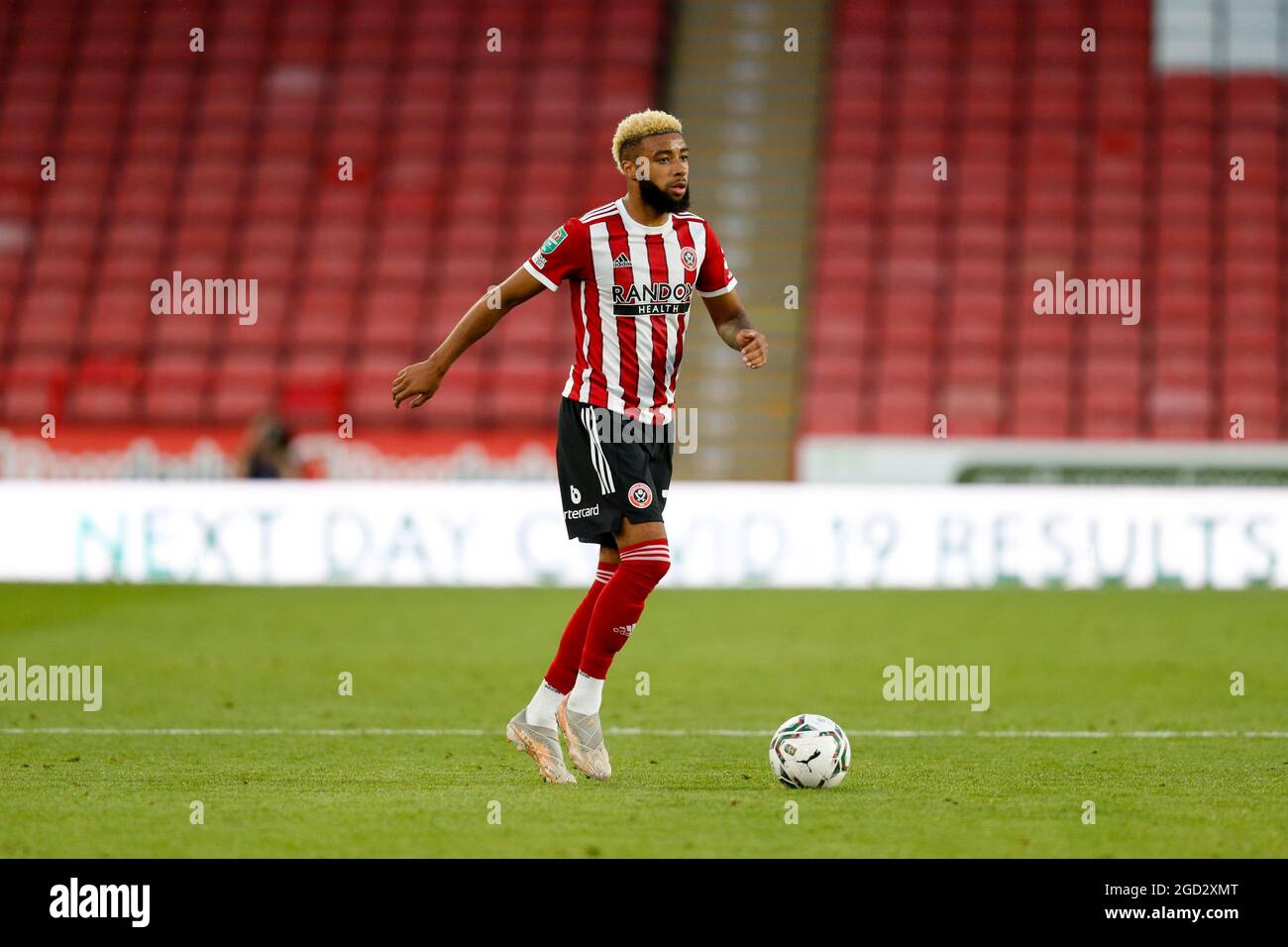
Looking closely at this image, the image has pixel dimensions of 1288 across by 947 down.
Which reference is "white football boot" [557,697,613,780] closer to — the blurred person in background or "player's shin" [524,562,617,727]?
"player's shin" [524,562,617,727]

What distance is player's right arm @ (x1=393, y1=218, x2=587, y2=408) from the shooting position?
5.63 metres

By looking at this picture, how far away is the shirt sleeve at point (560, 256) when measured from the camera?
18.5 ft

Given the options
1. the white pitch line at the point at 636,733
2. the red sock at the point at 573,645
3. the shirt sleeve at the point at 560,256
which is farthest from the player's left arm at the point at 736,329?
the white pitch line at the point at 636,733

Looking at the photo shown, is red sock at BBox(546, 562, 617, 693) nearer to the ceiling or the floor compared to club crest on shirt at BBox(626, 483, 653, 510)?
nearer to the floor

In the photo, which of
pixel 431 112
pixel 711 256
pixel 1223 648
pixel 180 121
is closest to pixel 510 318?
pixel 431 112

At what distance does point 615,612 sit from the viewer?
5.64 m

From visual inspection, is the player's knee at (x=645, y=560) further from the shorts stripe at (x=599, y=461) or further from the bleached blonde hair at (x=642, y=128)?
the bleached blonde hair at (x=642, y=128)

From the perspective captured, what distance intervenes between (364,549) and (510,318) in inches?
216

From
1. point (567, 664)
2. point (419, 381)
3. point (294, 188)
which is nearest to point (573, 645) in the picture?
point (567, 664)

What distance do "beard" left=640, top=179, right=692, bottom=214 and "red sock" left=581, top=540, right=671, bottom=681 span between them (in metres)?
1.11

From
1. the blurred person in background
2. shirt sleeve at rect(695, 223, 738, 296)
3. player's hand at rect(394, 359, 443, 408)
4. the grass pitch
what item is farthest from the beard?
the blurred person in background

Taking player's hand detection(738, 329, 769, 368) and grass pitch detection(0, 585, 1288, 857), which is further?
player's hand detection(738, 329, 769, 368)

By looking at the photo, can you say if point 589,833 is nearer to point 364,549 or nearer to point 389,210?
point 364,549

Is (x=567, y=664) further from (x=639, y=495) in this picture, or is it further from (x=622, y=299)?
(x=622, y=299)
